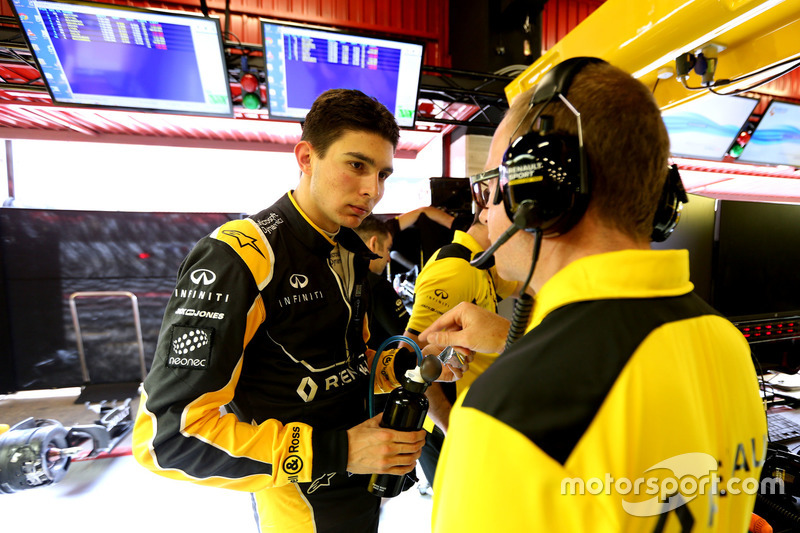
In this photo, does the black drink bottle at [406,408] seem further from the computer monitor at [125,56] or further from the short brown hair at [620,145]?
the computer monitor at [125,56]

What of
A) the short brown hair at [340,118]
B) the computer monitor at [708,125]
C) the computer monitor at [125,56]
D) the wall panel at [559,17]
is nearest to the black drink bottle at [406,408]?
the short brown hair at [340,118]

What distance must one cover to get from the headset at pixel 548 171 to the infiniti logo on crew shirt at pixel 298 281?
61 centimetres

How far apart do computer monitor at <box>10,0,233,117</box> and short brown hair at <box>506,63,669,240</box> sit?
306cm

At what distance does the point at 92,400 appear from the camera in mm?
3764

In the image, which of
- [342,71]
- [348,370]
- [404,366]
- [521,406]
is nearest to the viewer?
[521,406]

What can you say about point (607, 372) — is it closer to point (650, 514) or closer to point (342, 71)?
point (650, 514)

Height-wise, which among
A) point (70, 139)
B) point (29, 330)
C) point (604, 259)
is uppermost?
point (70, 139)

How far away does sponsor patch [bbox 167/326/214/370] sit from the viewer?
Answer: 2.54 ft

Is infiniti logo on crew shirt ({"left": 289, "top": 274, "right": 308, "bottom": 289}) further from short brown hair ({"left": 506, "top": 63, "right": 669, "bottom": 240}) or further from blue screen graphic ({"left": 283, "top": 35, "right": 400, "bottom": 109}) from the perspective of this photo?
blue screen graphic ({"left": 283, "top": 35, "right": 400, "bottom": 109})

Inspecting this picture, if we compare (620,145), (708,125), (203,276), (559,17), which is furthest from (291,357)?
(559,17)

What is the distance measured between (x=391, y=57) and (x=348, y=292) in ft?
8.80

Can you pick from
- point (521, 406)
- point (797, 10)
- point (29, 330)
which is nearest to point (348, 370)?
point (521, 406)

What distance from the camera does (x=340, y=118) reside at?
1.12 meters

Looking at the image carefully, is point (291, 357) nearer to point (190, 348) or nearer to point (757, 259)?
point (190, 348)
